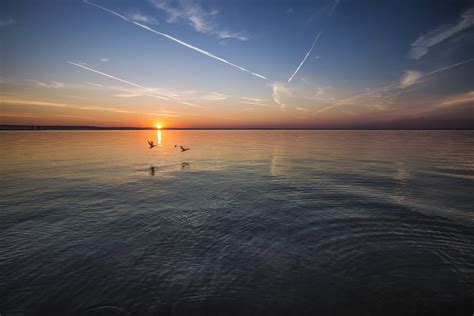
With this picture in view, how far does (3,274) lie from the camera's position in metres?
7.89

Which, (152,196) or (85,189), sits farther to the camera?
(85,189)

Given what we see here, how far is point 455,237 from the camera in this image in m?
10.4

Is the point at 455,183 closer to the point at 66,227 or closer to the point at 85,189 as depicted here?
the point at 66,227

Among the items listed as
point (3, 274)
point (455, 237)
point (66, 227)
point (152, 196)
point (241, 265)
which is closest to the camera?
point (3, 274)

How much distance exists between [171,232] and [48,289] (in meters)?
4.78

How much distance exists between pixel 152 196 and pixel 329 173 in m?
19.0

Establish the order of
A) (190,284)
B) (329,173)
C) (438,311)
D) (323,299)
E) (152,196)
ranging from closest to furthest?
(438,311) < (323,299) < (190,284) < (152,196) < (329,173)

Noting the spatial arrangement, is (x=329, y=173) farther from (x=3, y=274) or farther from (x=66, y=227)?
(x=3, y=274)

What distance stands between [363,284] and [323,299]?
164 centimetres

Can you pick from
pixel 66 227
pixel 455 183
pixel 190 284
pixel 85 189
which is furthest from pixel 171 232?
pixel 455 183

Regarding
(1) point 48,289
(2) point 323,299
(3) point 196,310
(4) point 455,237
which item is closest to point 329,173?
(4) point 455,237

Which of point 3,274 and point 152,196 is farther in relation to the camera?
point 152,196

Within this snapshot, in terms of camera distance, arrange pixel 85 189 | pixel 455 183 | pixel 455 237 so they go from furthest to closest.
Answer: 1. pixel 455 183
2. pixel 85 189
3. pixel 455 237

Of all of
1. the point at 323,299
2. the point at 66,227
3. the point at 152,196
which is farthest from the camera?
the point at 152,196
